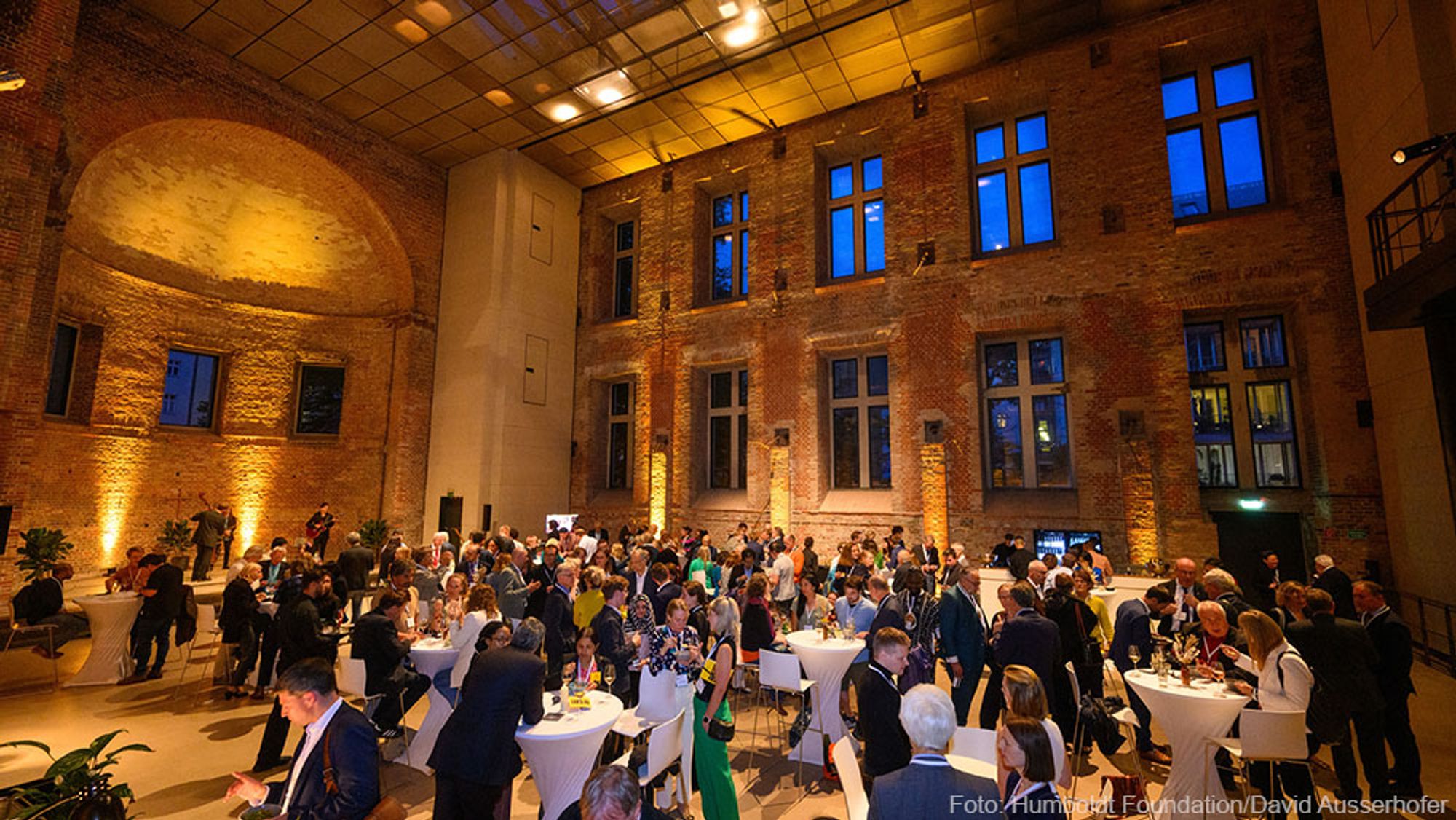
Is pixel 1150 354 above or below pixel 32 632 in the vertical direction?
above

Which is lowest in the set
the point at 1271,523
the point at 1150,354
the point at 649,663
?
the point at 649,663

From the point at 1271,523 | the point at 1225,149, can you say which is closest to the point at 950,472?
the point at 1271,523

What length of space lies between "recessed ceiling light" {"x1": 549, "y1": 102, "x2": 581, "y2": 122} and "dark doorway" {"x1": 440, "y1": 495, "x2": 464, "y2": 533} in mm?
8830

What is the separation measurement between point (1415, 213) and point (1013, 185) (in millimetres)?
6322

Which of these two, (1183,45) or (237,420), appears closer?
(1183,45)

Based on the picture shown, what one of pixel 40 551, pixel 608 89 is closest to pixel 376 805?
pixel 40 551

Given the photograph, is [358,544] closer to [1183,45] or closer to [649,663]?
[649,663]

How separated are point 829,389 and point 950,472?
10.6 feet

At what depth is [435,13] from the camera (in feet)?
34.7

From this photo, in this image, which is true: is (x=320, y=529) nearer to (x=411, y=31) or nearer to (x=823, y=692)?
(x=411, y=31)

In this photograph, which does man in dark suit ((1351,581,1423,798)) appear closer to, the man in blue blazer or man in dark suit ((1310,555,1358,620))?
the man in blue blazer

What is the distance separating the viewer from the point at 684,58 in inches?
472

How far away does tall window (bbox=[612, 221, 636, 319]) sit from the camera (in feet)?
55.9

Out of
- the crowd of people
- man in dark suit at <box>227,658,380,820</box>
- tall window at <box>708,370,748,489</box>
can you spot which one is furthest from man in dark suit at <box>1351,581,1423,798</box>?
tall window at <box>708,370,748,489</box>
